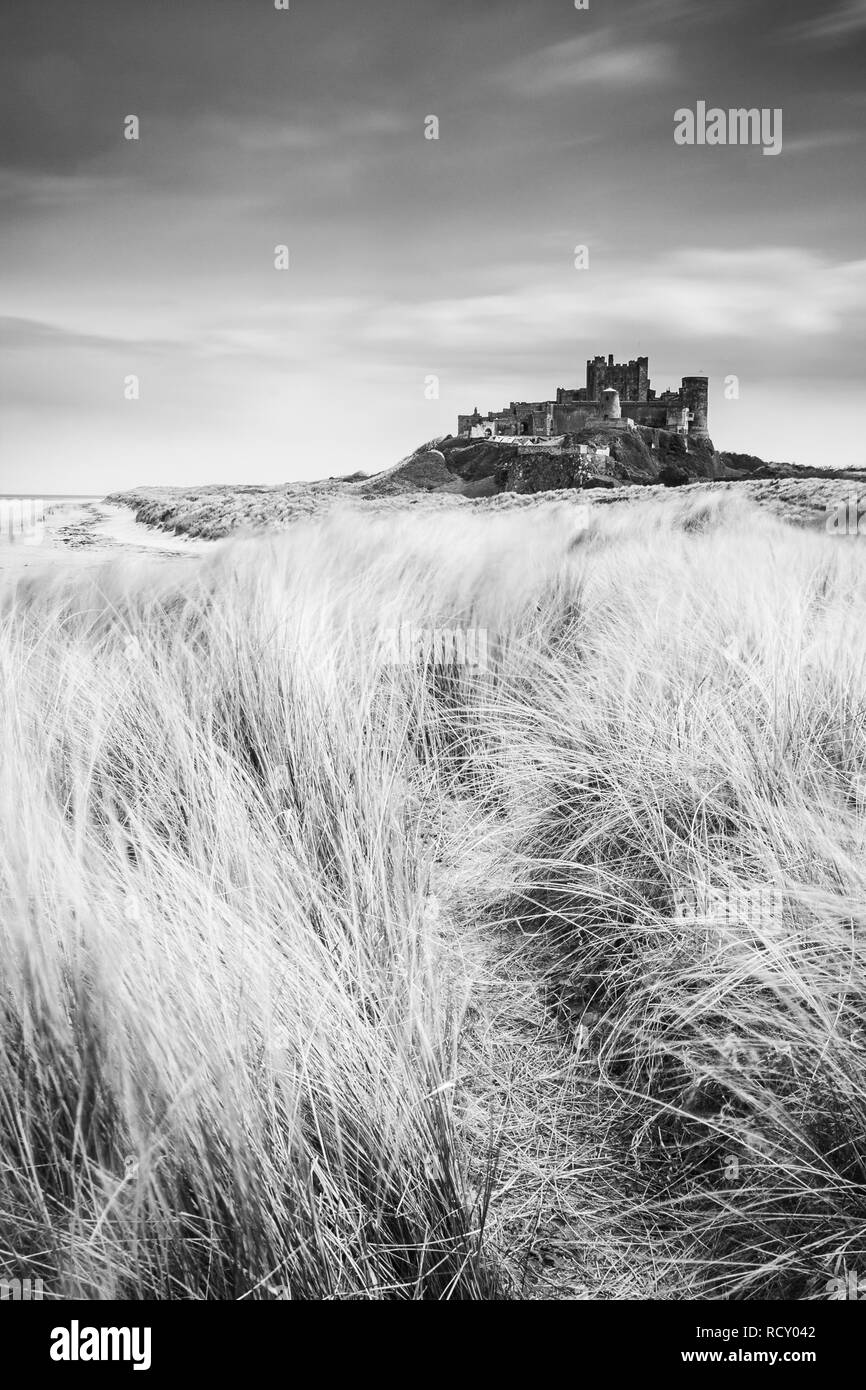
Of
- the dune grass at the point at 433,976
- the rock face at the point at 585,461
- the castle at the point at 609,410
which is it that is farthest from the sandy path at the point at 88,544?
the castle at the point at 609,410

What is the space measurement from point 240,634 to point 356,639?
53 centimetres

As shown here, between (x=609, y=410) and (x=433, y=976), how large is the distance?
6601 cm

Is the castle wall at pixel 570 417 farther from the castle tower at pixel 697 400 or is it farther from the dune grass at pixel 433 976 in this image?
the dune grass at pixel 433 976

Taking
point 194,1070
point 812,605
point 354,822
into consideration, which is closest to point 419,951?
point 354,822

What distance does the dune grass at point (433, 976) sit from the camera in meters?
1.17

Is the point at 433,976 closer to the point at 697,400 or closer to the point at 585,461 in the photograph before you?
the point at 585,461

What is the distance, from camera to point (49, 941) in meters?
1.34

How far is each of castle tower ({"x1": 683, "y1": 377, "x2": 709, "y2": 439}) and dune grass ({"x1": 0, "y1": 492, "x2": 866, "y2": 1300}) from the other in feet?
232

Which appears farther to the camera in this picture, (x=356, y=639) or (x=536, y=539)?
(x=536, y=539)

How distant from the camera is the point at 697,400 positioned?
68.6m

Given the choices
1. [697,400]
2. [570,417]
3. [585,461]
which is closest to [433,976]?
[585,461]

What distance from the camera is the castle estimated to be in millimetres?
61156

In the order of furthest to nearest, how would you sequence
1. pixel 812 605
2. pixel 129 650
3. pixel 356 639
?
1. pixel 812 605
2. pixel 356 639
3. pixel 129 650
